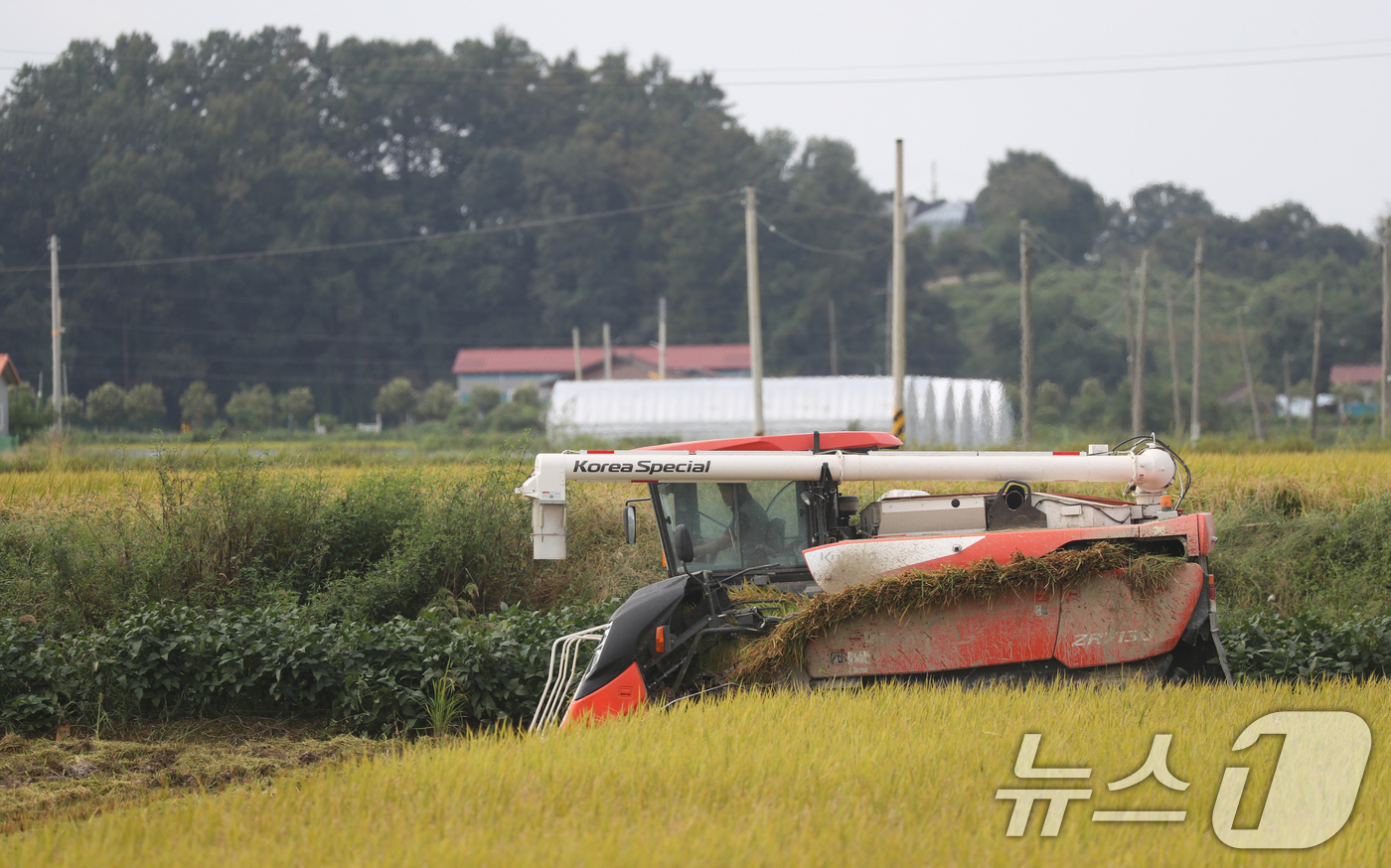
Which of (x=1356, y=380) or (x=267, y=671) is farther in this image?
(x=1356, y=380)

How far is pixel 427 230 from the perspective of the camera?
77938 mm

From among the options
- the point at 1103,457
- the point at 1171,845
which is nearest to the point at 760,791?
the point at 1171,845

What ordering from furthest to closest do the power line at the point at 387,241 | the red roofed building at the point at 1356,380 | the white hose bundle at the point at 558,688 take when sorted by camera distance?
the power line at the point at 387,241 → the red roofed building at the point at 1356,380 → the white hose bundle at the point at 558,688

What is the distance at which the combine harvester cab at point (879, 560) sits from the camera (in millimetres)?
7262

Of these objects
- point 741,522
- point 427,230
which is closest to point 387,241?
point 427,230

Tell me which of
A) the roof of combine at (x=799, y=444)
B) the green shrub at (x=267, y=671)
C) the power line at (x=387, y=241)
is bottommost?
the green shrub at (x=267, y=671)

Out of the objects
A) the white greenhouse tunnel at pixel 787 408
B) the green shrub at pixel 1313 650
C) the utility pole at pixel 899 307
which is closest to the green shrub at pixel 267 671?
the green shrub at pixel 1313 650

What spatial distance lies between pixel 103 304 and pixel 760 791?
226 ft

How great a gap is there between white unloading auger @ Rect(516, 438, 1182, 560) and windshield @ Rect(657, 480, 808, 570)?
27cm

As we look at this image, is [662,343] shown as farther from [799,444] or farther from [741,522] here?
[741,522]

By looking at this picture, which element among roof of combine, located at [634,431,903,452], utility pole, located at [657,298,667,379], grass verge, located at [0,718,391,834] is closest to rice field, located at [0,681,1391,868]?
grass verge, located at [0,718,391,834]

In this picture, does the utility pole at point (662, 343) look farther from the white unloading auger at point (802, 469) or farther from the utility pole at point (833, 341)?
the white unloading auger at point (802, 469)

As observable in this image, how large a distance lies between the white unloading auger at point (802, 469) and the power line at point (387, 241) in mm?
61469

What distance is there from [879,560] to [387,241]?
2769 inches
